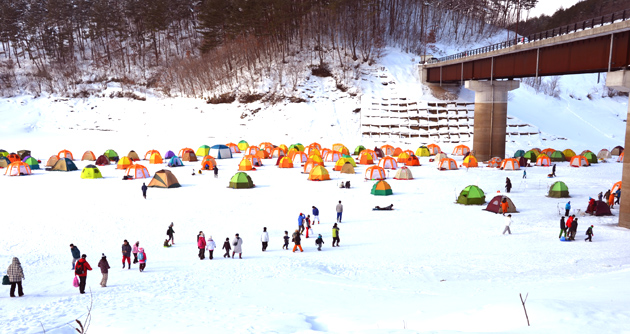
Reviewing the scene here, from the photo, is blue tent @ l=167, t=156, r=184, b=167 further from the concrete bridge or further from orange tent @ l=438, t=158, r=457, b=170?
the concrete bridge

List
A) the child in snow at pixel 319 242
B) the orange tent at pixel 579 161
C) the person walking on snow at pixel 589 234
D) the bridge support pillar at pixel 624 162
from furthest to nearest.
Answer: the orange tent at pixel 579 161, the bridge support pillar at pixel 624 162, the person walking on snow at pixel 589 234, the child in snow at pixel 319 242

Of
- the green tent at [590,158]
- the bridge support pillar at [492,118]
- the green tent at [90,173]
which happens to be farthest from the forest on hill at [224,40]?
the green tent at [90,173]

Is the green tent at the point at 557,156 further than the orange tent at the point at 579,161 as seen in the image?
Yes

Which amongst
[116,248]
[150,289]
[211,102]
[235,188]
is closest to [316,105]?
[211,102]

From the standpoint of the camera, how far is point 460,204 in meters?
24.2

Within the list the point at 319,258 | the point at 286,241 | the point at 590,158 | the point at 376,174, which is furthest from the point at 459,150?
the point at 319,258

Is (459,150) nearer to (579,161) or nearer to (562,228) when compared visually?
(579,161)

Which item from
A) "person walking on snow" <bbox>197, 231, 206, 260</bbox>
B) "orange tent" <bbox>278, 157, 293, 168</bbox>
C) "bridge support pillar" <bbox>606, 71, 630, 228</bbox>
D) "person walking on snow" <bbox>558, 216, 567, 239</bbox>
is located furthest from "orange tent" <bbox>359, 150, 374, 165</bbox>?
"person walking on snow" <bbox>197, 231, 206, 260</bbox>

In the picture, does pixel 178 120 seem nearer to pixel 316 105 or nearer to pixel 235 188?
pixel 316 105

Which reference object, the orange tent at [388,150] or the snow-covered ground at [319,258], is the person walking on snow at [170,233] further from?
the orange tent at [388,150]

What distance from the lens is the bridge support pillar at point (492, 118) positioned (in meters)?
42.2

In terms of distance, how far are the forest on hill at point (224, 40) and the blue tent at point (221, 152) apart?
828 inches

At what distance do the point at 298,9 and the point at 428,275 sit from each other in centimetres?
6110

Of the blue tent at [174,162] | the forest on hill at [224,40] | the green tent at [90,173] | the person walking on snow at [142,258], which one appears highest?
the forest on hill at [224,40]
